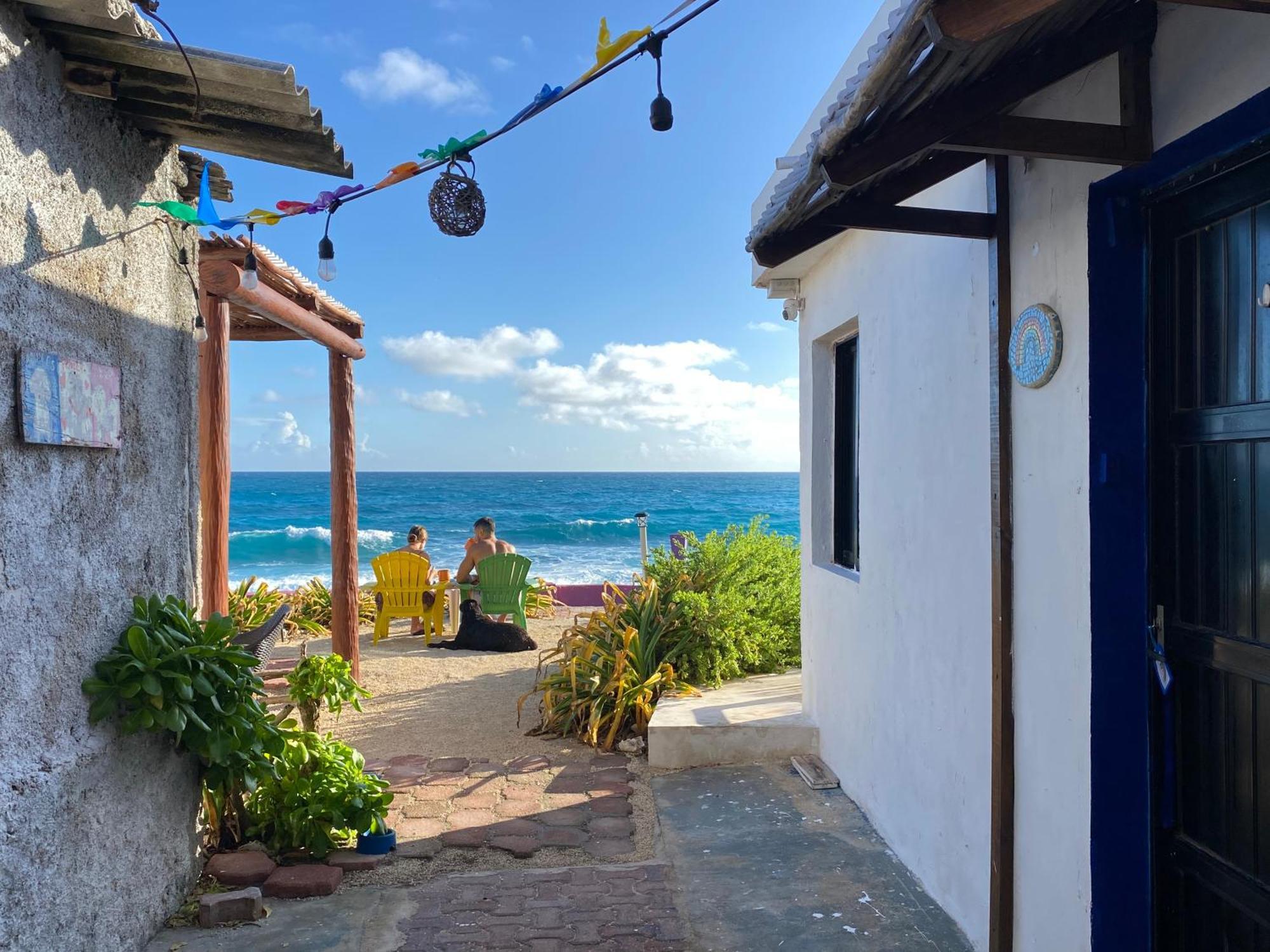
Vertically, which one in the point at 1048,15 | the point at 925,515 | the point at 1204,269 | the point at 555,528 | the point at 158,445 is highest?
the point at 1048,15

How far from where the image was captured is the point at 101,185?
9.45ft

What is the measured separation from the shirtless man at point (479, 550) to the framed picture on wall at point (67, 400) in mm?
6837

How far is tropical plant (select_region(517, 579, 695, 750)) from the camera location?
5426 mm

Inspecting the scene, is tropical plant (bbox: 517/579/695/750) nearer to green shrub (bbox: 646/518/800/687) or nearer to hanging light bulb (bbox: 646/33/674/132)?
green shrub (bbox: 646/518/800/687)

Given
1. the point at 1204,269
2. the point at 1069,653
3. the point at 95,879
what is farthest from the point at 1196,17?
the point at 95,879

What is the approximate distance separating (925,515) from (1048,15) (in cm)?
187

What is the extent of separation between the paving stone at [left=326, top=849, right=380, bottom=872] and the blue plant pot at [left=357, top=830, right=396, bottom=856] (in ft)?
0.05

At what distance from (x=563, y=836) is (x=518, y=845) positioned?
0.22 m

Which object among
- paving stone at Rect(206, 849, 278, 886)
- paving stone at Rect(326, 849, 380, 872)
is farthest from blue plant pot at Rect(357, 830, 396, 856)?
paving stone at Rect(206, 849, 278, 886)

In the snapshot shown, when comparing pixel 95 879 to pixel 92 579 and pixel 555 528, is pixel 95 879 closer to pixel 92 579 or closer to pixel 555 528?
pixel 92 579

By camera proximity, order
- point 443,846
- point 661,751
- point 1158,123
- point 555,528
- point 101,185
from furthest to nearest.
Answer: point 555,528 < point 661,751 < point 443,846 < point 101,185 < point 1158,123

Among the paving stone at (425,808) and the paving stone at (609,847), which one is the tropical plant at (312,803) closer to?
the paving stone at (425,808)

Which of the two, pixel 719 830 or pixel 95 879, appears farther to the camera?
pixel 719 830

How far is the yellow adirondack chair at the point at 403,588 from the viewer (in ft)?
30.0
